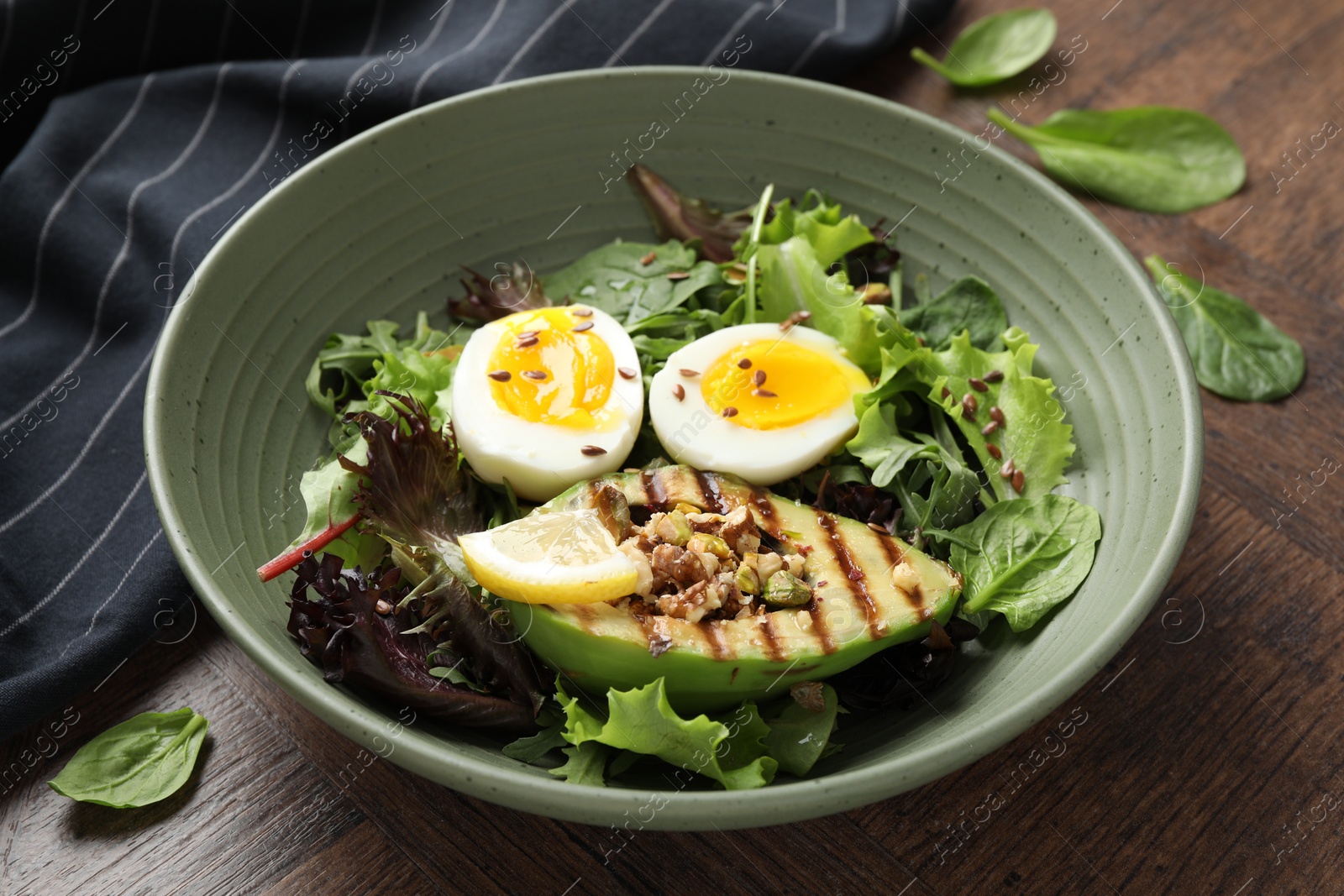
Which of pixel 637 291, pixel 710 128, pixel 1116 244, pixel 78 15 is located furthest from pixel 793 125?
pixel 78 15

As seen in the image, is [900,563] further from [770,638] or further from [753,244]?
[753,244]

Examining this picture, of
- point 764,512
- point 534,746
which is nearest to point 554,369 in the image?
point 764,512

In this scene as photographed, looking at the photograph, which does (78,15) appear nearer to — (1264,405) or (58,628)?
(58,628)

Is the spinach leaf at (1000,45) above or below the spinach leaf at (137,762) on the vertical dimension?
below

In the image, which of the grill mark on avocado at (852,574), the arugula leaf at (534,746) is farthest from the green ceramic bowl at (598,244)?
the grill mark on avocado at (852,574)

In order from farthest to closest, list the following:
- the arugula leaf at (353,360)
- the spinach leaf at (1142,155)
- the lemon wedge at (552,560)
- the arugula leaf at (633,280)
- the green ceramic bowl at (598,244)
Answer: the spinach leaf at (1142,155) → the arugula leaf at (633,280) → the arugula leaf at (353,360) → the lemon wedge at (552,560) → the green ceramic bowl at (598,244)

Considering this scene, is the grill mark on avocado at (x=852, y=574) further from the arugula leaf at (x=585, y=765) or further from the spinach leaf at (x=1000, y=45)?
the spinach leaf at (x=1000, y=45)
